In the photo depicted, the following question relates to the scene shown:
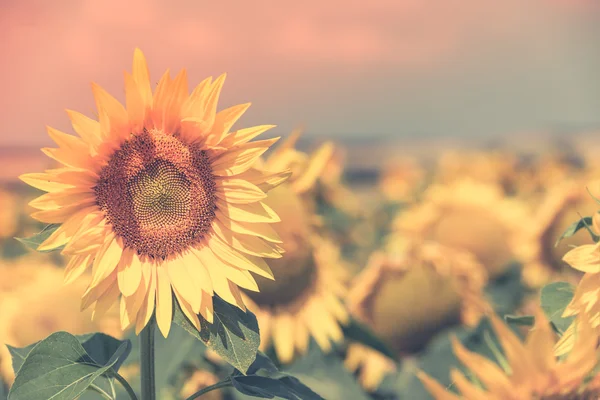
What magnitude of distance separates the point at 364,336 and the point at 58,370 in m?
0.84

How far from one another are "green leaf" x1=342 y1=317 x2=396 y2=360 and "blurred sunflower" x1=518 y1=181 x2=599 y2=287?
746mm

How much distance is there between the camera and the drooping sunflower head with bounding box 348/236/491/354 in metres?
1.71

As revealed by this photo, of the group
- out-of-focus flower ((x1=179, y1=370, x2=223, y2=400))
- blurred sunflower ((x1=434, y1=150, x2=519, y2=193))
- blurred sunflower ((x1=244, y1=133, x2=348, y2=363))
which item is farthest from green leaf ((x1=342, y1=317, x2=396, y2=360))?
blurred sunflower ((x1=434, y1=150, x2=519, y2=193))

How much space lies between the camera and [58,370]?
A: 0.66 meters

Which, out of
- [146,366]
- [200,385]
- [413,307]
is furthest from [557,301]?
[413,307]

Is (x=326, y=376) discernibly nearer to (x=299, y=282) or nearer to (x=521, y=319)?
(x=299, y=282)

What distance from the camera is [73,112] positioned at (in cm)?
64

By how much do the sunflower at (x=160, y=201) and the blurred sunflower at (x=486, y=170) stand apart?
2150 mm

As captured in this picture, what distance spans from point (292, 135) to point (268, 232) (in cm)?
67

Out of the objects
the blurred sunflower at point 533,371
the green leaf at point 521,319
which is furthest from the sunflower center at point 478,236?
the blurred sunflower at point 533,371

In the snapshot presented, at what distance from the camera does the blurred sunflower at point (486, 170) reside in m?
3.05

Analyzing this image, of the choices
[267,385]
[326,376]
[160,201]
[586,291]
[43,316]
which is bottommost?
[43,316]

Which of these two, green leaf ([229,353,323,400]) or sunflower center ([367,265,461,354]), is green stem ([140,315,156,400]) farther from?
sunflower center ([367,265,461,354])

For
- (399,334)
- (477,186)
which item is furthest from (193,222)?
(477,186)
